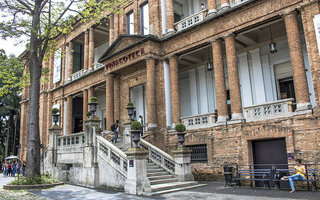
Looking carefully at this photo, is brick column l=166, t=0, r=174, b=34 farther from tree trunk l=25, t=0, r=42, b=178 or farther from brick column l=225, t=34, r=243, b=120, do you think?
tree trunk l=25, t=0, r=42, b=178

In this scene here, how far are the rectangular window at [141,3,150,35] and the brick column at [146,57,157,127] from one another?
3.77m

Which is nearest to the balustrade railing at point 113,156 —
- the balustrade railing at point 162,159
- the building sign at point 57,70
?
the balustrade railing at point 162,159

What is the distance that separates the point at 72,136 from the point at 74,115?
590 inches

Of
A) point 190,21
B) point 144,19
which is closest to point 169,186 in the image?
point 190,21

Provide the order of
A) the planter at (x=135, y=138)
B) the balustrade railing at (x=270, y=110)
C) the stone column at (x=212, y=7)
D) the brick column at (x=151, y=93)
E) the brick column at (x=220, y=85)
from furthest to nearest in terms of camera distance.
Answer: the brick column at (x=151, y=93) → the stone column at (x=212, y=7) → the brick column at (x=220, y=85) → the balustrade railing at (x=270, y=110) → the planter at (x=135, y=138)

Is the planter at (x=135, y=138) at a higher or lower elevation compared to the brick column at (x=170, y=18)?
lower

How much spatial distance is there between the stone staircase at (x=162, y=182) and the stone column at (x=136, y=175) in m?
0.40

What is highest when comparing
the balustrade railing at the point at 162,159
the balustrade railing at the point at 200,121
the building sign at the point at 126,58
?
the building sign at the point at 126,58

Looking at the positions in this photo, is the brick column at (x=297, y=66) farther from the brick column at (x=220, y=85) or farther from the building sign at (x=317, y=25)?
the brick column at (x=220, y=85)

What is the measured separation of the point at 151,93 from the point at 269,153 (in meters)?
7.60

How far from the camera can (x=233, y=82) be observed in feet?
45.7

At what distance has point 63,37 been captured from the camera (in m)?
28.7

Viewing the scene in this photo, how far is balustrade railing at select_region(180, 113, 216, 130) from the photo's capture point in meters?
14.8

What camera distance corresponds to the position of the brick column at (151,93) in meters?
16.8
